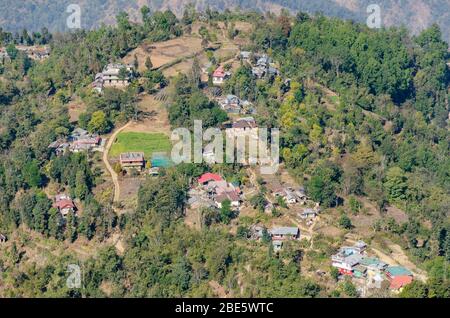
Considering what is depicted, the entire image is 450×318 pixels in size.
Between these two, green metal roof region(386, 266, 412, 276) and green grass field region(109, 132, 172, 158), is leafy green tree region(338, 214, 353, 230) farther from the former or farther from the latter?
green grass field region(109, 132, 172, 158)

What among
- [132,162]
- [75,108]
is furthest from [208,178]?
[75,108]

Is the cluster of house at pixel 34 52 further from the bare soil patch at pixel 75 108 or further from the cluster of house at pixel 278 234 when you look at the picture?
the cluster of house at pixel 278 234

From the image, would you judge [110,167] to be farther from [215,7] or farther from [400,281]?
[215,7]

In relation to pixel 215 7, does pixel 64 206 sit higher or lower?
higher

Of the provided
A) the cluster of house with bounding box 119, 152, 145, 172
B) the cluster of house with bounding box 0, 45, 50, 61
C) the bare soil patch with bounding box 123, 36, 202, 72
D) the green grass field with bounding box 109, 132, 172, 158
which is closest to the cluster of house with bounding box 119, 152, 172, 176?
the cluster of house with bounding box 119, 152, 145, 172

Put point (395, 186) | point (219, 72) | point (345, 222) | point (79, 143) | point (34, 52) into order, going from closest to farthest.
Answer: point (345, 222) → point (395, 186) → point (79, 143) → point (219, 72) → point (34, 52)

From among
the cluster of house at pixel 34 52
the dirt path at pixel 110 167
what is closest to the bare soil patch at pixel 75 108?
the dirt path at pixel 110 167

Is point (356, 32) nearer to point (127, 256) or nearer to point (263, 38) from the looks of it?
point (263, 38)
